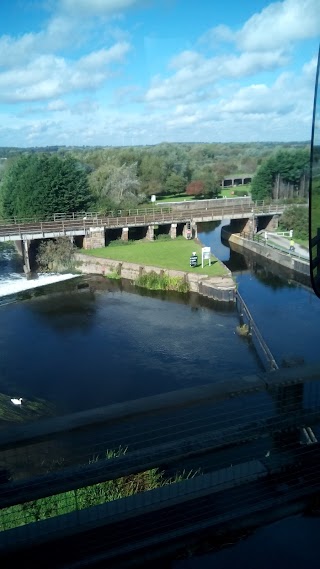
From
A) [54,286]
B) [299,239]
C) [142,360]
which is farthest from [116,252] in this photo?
[142,360]

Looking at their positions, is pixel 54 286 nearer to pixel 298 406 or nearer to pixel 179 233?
pixel 179 233

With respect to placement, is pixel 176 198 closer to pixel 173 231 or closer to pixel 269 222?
pixel 269 222

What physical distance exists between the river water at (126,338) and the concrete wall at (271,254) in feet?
5.17

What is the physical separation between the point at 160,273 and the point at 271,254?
641cm

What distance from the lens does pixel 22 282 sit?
19.0m

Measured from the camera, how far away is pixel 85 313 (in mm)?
15234

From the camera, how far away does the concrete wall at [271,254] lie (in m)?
19.7

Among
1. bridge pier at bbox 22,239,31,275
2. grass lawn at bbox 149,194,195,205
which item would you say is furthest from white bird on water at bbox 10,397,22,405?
grass lawn at bbox 149,194,195,205

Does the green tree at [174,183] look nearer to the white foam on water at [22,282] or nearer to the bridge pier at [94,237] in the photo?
the bridge pier at [94,237]

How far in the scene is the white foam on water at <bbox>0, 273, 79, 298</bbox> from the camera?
1797 cm

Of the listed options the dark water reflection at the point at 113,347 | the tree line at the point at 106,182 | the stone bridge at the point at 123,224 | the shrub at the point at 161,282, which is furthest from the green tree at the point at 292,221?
the dark water reflection at the point at 113,347

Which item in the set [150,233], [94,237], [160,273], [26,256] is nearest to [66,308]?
[160,273]

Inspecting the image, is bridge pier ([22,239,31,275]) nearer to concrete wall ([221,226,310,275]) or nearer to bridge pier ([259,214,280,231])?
concrete wall ([221,226,310,275])

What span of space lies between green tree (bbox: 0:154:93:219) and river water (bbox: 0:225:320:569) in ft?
22.8
